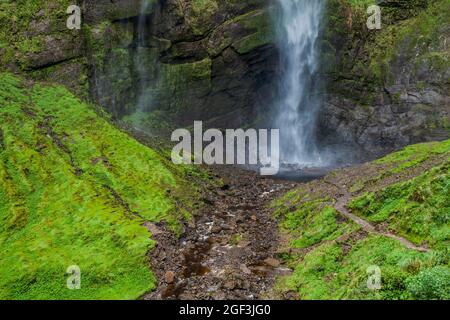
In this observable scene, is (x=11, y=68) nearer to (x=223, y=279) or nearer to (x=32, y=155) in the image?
(x=32, y=155)

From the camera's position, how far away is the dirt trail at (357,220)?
26.7m

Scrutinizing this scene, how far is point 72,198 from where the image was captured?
4144cm

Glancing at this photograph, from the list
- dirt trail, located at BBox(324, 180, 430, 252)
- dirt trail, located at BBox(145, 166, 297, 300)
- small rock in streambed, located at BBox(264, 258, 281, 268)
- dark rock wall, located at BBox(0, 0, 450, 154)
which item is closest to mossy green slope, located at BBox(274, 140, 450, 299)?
dirt trail, located at BBox(324, 180, 430, 252)

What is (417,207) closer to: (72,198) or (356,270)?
(356,270)

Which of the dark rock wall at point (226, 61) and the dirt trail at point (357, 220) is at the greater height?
the dark rock wall at point (226, 61)

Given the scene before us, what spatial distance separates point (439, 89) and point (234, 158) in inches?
1141

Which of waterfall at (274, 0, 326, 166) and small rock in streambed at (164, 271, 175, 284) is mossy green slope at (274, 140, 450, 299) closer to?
small rock in streambed at (164, 271, 175, 284)

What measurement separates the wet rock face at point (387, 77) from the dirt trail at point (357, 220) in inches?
947

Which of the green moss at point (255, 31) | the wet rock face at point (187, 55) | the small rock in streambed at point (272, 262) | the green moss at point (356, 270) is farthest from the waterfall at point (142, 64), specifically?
the green moss at point (356, 270)

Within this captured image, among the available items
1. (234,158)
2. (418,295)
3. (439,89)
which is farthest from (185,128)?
(418,295)

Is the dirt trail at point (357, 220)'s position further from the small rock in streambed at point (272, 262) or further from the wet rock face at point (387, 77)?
the wet rock face at point (387, 77)

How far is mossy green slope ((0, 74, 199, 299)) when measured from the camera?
103 ft

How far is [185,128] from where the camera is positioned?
68188mm

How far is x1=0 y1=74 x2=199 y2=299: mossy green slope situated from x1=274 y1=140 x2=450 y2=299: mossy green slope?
11150 millimetres
